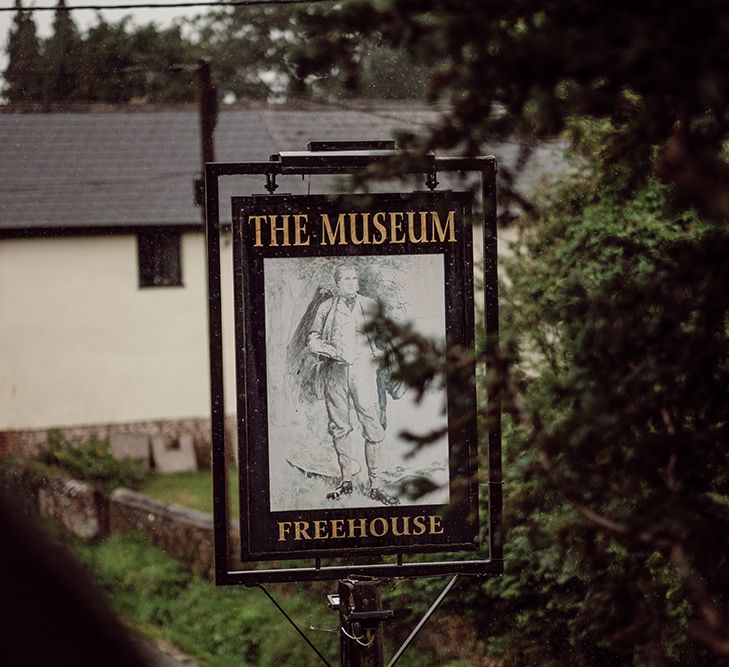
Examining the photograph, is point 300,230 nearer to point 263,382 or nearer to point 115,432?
point 263,382

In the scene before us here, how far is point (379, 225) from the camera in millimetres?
5340

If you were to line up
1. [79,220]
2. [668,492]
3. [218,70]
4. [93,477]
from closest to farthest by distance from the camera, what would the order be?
[668,492] < [93,477] < [79,220] < [218,70]

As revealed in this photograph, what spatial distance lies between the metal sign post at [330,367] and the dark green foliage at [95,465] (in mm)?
15630

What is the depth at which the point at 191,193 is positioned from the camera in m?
24.8

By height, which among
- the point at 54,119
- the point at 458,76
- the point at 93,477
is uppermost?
the point at 458,76

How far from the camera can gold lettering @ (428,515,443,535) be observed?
211 inches

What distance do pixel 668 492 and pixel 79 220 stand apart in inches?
852

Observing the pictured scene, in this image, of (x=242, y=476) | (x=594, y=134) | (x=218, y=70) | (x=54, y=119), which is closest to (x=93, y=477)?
(x=54, y=119)

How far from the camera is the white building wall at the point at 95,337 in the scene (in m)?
22.8

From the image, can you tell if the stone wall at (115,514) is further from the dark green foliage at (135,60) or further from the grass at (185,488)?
the dark green foliage at (135,60)

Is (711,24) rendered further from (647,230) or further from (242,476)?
(647,230)

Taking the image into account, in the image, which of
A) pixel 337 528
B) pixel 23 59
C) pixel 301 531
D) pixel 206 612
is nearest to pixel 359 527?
pixel 337 528

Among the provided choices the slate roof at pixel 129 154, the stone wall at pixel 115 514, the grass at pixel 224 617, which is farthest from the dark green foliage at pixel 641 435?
the slate roof at pixel 129 154

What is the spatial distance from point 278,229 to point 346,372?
2.32ft
